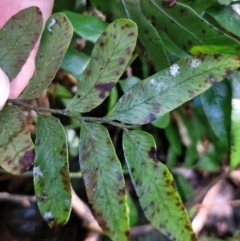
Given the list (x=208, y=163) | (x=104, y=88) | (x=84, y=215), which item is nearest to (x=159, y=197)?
(x=104, y=88)

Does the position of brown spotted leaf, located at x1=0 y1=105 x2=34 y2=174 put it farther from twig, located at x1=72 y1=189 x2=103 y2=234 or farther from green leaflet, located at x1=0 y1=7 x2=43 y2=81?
twig, located at x1=72 y1=189 x2=103 y2=234

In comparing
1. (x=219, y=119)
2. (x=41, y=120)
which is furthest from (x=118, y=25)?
(x=219, y=119)

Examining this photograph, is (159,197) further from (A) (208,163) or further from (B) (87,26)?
(A) (208,163)

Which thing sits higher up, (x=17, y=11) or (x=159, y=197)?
(x=17, y=11)

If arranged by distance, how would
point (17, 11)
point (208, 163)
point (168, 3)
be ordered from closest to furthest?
point (168, 3)
point (17, 11)
point (208, 163)

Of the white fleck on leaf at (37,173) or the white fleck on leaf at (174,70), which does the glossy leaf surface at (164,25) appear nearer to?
the white fleck on leaf at (174,70)
